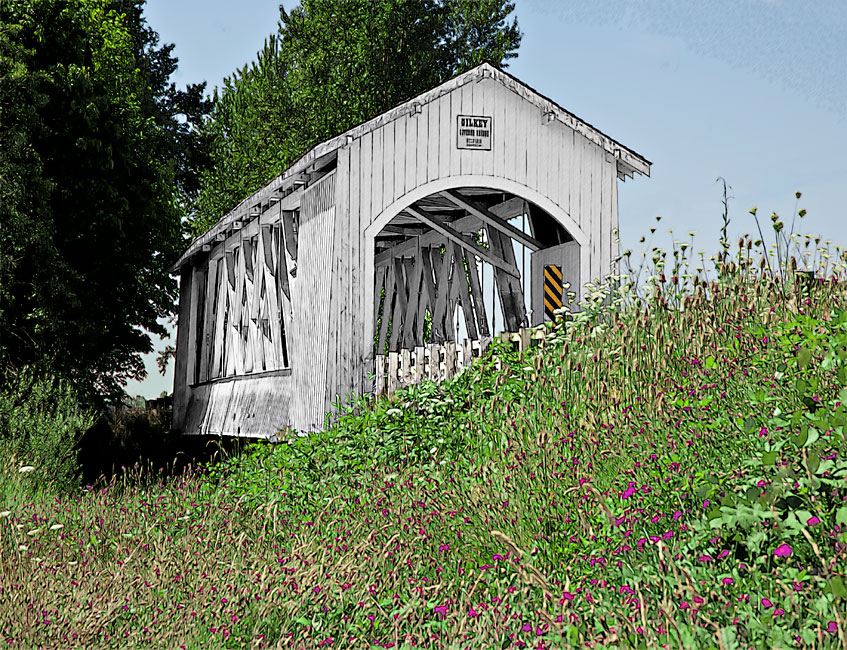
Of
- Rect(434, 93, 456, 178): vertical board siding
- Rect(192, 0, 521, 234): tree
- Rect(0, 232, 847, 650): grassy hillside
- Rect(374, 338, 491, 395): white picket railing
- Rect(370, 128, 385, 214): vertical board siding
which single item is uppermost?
Rect(192, 0, 521, 234): tree

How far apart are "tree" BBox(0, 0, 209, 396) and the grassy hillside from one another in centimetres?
1021

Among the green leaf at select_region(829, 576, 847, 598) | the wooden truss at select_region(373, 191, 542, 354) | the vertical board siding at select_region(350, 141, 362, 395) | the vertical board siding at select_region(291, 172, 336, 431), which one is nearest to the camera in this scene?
the green leaf at select_region(829, 576, 847, 598)

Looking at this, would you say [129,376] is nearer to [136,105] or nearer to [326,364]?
[136,105]

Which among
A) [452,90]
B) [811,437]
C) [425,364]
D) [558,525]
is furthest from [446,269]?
[811,437]

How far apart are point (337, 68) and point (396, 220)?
13.1 m

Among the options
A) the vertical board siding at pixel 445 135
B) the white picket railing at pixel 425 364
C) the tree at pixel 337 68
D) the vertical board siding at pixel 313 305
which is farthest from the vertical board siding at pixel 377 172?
the tree at pixel 337 68

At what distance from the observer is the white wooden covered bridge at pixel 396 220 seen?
38.1ft

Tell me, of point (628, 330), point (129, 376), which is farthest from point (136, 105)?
point (628, 330)

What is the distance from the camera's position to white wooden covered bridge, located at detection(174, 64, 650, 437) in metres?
11.6

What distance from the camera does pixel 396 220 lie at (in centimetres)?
1638

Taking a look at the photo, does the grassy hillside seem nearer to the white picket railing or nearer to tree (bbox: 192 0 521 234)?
the white picket railing

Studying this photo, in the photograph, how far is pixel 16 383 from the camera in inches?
621

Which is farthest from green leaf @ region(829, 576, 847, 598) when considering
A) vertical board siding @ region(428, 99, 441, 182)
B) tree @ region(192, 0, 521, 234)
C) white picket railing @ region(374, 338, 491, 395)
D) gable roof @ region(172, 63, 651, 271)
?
tree @ region(192, 0, 521, 234)

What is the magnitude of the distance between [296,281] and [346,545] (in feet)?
26.0
